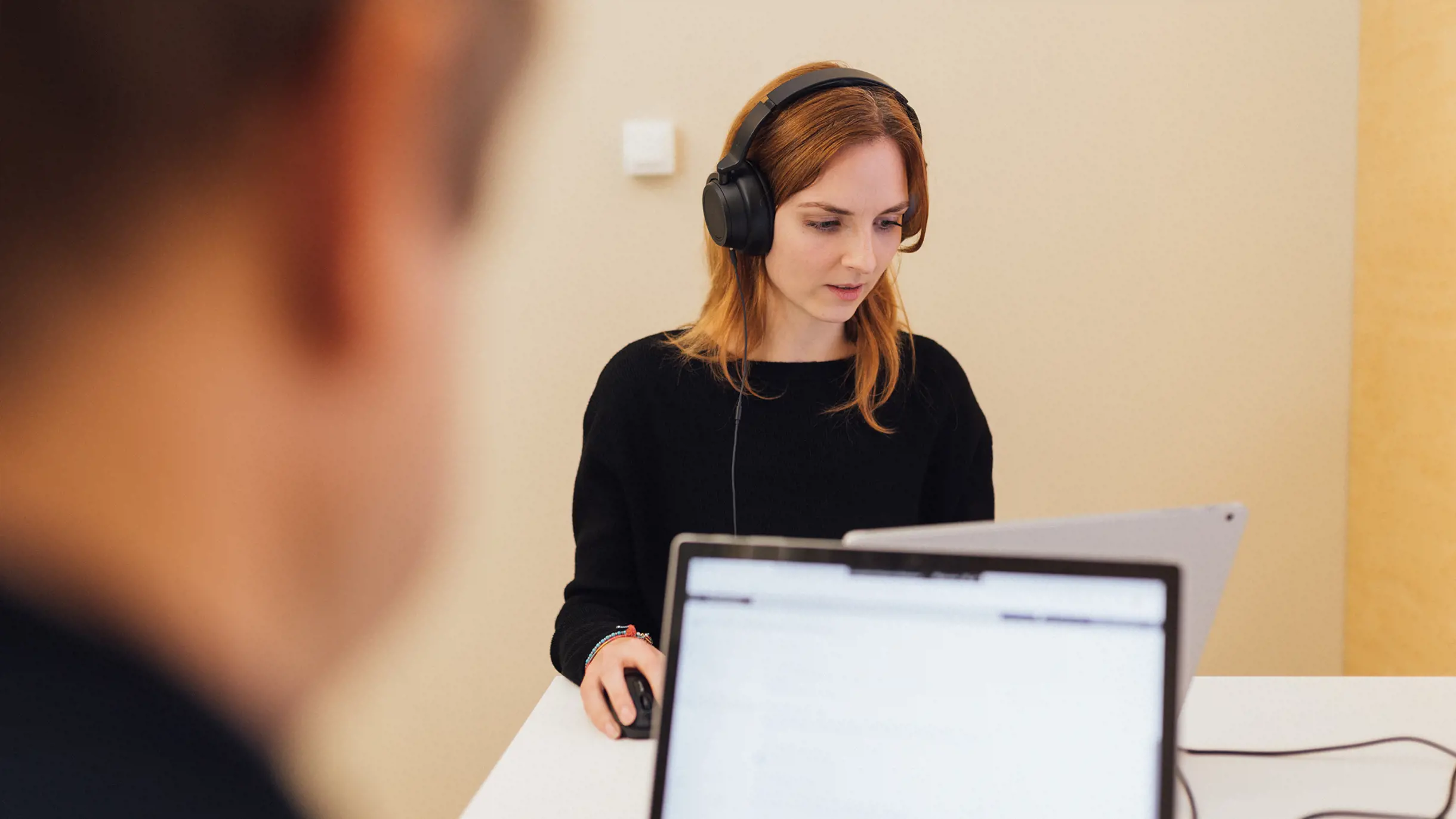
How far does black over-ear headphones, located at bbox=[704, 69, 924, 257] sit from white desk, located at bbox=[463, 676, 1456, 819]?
0.51m

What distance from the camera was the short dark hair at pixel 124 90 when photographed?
1524mm

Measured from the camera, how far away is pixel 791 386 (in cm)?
123

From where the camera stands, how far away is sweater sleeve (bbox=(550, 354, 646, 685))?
1.17 metres

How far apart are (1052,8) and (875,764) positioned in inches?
52.0

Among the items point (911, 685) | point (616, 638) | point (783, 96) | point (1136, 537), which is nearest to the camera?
point (911, 685)

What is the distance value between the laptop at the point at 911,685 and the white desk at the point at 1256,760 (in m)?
0.24

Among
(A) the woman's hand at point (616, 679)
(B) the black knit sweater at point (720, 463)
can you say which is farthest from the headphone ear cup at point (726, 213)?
(A) the woman's hand at point (616, 679)

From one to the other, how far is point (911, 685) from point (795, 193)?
0.71 metres

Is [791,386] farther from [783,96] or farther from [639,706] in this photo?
[639,706]

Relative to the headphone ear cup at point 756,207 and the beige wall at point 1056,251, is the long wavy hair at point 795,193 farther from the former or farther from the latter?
the beige wall at point 1056,251

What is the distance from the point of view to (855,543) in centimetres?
56

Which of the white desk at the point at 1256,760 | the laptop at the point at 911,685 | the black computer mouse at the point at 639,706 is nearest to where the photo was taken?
the laptop at the point at 911,685

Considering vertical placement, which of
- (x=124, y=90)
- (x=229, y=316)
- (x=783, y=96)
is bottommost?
(x=229, y=316)

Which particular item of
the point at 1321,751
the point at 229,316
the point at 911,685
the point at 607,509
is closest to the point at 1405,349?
the point at 1321,751
